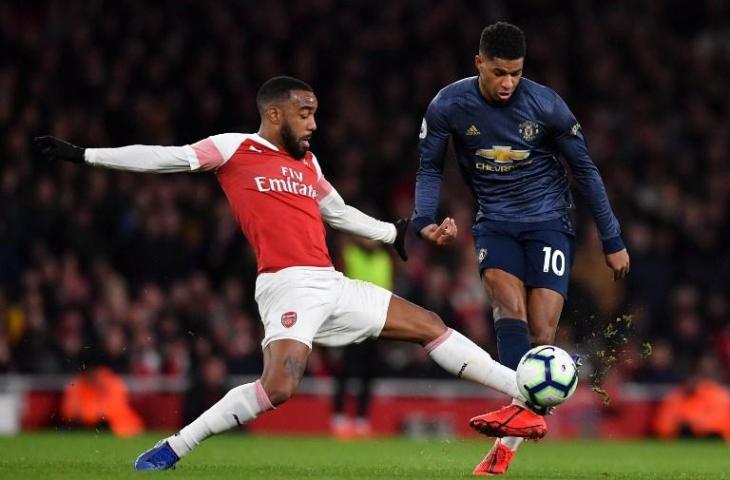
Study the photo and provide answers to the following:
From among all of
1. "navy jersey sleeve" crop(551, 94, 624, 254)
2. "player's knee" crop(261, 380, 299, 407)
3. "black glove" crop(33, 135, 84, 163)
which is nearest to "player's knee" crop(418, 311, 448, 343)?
"player's knee" crop(261, 380, 299, 407)

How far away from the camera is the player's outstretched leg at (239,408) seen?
23.0ft

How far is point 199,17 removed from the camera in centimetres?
1716

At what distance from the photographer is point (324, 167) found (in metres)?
15.8

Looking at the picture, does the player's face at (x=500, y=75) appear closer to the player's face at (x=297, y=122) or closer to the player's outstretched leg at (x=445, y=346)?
the player's face at (x=297, y=122)

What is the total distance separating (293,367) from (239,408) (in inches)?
12.6

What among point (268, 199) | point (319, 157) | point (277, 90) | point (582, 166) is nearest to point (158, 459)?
point (268, 199)

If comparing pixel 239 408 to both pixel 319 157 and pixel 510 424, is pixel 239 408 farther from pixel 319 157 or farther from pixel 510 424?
pixel 319 157

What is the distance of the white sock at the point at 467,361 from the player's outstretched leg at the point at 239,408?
0.80 metres

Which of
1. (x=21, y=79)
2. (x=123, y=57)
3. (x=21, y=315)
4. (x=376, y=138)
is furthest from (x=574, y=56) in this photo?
(x=21, y=315)

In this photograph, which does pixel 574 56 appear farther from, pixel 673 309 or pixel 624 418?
pixel 624 418

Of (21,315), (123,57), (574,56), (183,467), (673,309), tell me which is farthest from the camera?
(574,56)

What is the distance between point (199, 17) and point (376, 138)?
2606 mm

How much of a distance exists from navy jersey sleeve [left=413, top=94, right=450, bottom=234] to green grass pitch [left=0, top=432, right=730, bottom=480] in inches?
53.7

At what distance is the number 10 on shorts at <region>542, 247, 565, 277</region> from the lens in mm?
7727
